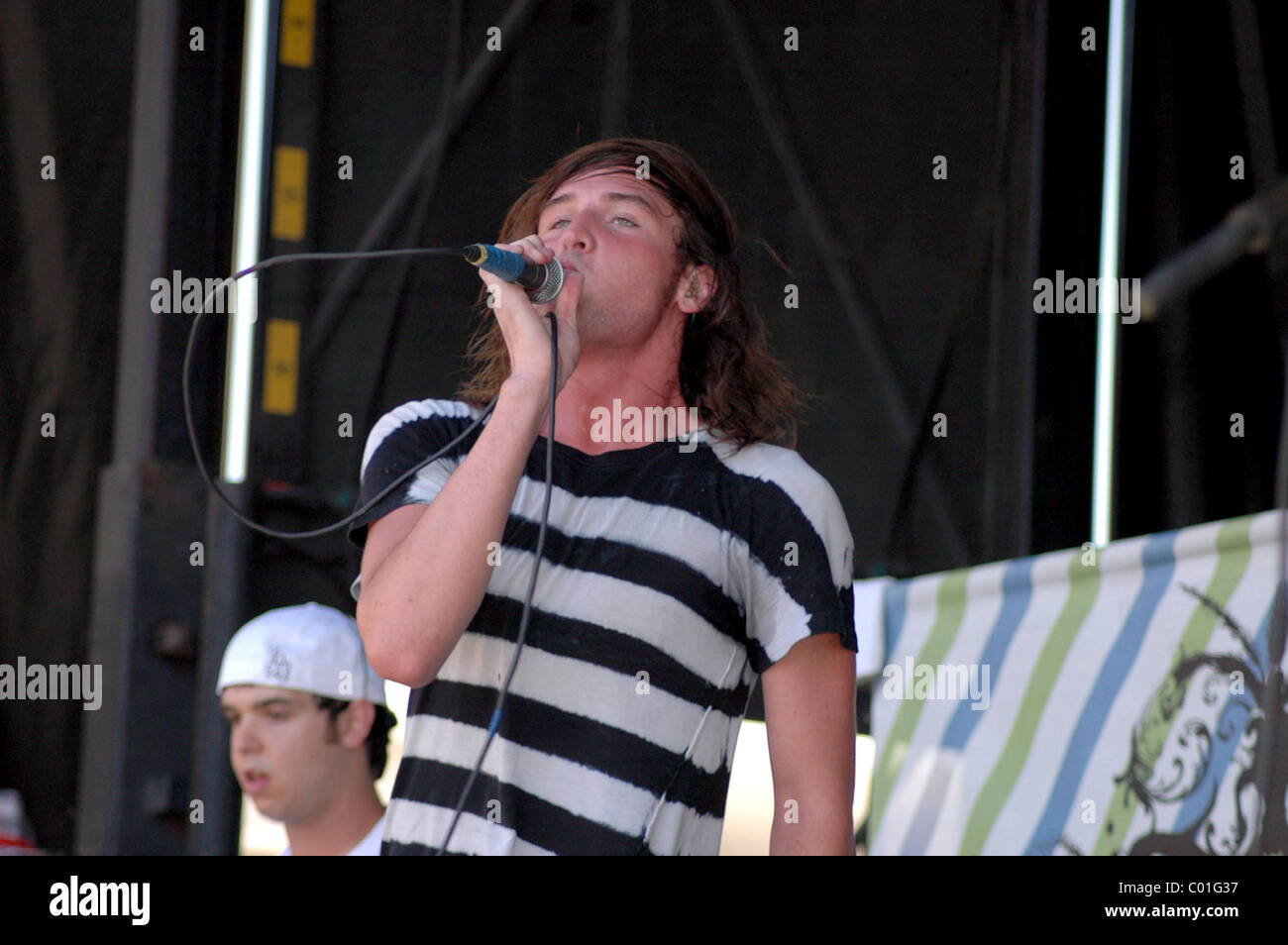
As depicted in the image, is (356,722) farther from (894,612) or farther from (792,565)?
(792,565)

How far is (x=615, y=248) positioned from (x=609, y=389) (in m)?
0.15

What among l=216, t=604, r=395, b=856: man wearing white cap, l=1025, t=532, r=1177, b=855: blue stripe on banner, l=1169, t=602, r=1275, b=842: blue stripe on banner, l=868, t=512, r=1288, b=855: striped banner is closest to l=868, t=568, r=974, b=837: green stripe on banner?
l=868, t=512, r=1288, b=855: striped banner

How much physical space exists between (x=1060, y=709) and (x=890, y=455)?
1.08 meters

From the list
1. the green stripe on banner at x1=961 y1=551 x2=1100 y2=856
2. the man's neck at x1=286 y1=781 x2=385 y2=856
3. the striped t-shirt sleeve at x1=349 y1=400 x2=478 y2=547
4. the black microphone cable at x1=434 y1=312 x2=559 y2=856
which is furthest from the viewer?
the man's neck at x1=286 y1=781 x2=385 y2=856

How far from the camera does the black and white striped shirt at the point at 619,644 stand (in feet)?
4.67

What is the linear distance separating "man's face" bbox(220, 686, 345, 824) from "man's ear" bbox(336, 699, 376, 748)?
0.06ft

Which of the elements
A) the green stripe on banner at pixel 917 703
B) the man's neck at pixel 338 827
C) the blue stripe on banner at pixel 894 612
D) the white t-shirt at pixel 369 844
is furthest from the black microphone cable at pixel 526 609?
the blue stripe on banner at pixel 894 612

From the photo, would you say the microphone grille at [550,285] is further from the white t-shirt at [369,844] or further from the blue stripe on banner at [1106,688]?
the white t-shirt at [369,844]

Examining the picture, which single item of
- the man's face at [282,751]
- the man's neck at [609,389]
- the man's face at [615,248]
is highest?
the man's face at [615,248]

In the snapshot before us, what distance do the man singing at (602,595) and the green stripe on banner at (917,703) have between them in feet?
5.07

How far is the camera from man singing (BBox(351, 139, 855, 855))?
1.41 metres

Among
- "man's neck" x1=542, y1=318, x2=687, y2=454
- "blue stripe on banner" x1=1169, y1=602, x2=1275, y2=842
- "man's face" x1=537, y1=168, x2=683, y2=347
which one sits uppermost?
"man's face" x1=537, y1=168, x2=683, y2=347

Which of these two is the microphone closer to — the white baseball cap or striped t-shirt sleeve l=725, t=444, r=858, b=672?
striped t-shirt sleeve l=725, t=444, r=858, b=672

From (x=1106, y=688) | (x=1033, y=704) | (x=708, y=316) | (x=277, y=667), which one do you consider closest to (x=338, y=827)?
(x=277, y=667)
